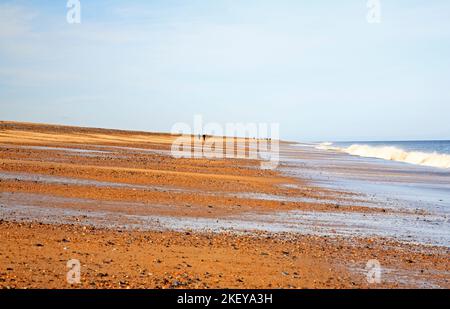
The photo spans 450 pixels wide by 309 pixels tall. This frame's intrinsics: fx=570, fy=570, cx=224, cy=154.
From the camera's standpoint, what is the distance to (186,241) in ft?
35.3

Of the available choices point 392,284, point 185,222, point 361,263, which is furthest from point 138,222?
point 392,284

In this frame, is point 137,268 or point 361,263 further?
point 361,263

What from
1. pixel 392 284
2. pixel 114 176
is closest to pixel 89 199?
pixel 114 176

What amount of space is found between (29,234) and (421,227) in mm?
9285

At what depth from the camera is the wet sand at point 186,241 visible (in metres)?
8.33

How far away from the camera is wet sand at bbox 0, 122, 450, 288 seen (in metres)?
8.33

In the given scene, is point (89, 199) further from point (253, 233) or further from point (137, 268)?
point (137, 268)

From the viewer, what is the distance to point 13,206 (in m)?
13.3
